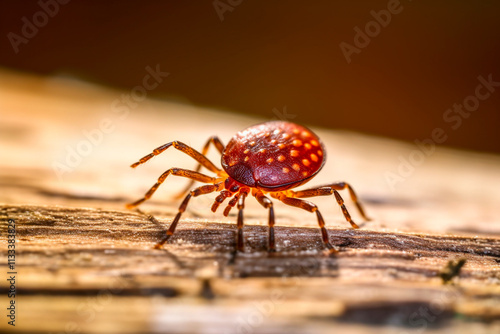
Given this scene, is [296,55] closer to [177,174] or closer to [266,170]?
[266,170]

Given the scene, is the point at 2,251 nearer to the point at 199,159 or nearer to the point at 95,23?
the point at 199,159

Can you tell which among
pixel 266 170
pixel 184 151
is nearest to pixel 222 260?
pixel 266 170

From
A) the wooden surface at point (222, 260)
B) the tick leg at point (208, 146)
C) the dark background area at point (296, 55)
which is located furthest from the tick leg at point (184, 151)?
the dark background area at point (296, 55)

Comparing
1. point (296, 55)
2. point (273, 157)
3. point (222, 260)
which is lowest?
point (222, 260)

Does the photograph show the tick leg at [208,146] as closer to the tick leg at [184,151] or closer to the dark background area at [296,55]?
the tick leg at [184,151]

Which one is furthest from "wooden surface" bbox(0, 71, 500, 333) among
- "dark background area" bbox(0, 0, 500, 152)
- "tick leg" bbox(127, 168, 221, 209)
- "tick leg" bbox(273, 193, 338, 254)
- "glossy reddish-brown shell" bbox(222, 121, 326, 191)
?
"dark background area" bbox(0, 0, 500, 152)

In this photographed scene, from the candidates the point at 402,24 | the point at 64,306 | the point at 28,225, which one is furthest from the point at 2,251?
the point at 402,24
